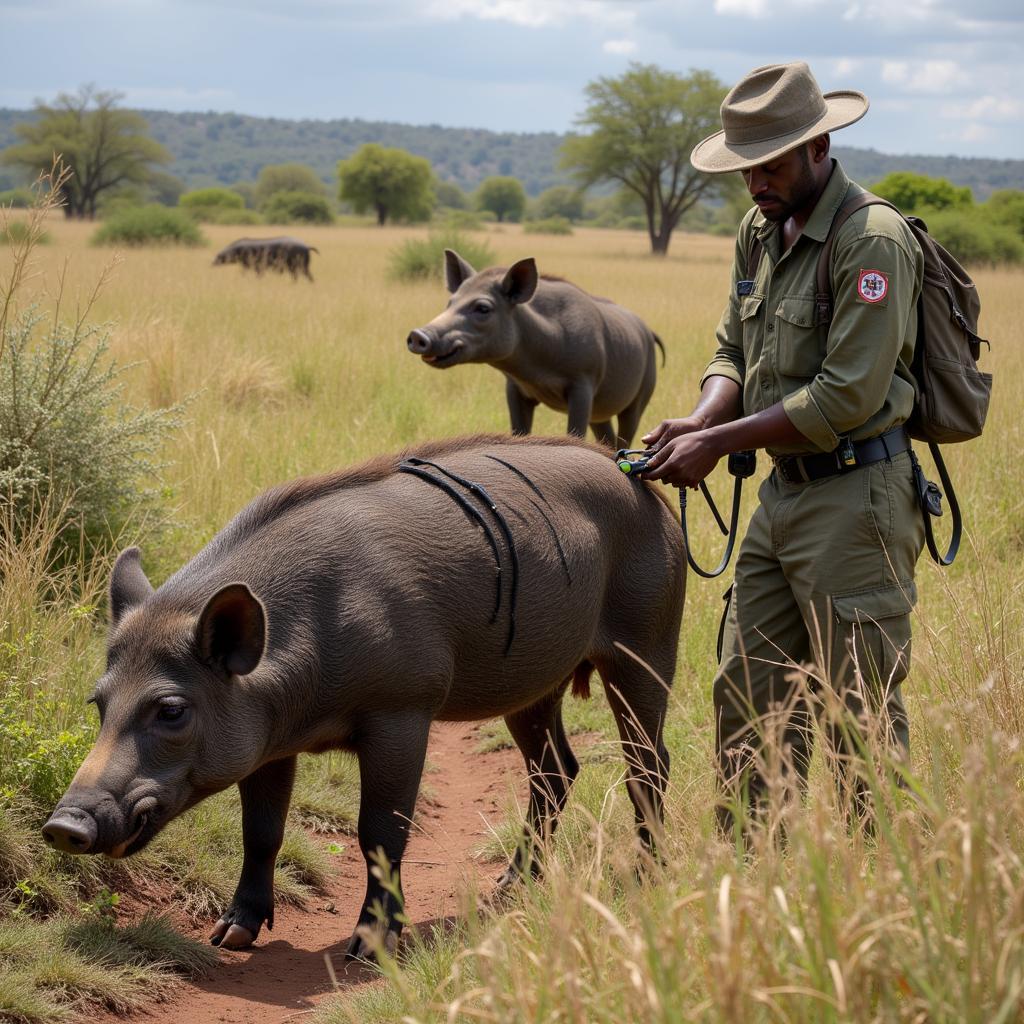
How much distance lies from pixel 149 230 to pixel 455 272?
27.1 metres

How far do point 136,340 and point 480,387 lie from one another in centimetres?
375

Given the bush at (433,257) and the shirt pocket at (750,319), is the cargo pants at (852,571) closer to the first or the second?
the shirt pocket at (750,319)

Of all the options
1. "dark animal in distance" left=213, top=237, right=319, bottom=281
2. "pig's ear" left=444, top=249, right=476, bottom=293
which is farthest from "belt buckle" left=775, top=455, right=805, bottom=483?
"dark animal in distance" left=213, top=237, right=319, bottom=281

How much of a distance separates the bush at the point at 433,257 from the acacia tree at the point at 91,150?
Result: 4489cm

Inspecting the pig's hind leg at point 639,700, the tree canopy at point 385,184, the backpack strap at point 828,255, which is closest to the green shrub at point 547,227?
the tree canopy at point 385,184

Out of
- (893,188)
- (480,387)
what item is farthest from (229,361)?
(893,188)

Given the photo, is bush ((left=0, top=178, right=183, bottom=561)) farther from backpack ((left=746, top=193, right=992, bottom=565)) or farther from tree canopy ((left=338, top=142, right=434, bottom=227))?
tree canopy ((left=338, top=142, right=434, bottom=227))

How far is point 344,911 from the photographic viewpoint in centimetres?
493

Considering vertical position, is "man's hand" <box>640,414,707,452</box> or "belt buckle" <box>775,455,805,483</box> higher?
"man's hand" <box>640,414,707,452</box>

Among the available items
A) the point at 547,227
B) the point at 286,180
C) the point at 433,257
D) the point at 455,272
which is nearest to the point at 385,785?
the point at 455,272

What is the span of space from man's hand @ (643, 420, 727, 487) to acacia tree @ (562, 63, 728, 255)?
172ft

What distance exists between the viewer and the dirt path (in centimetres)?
404

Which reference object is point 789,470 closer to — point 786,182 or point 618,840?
point 786,182

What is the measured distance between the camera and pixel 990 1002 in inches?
91.2
